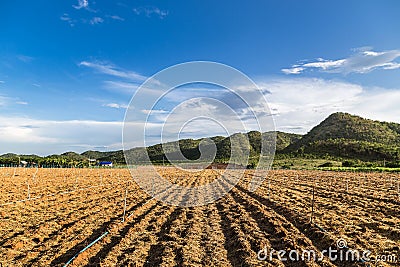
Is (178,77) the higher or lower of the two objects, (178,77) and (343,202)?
the higher

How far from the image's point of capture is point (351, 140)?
9200 cm

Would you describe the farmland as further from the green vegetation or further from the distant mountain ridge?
the distant mountain ridge

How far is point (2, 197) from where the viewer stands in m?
15.8

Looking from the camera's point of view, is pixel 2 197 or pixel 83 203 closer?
pixel 83 203

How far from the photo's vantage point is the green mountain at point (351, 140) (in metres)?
73.1

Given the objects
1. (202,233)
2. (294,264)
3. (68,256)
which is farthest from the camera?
(202,233)

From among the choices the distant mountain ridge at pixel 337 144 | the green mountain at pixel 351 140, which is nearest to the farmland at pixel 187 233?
the distant mountain ridge at pixel 337 144

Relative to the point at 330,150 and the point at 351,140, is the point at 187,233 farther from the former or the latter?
the point at 351,140

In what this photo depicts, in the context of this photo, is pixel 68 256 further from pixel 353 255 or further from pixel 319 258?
pixel 353 255

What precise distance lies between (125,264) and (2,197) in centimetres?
1249

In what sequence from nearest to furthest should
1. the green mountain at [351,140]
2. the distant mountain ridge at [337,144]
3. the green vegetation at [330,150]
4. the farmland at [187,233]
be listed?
the farmland at [187,233] < the green vegetation at [330,150] < the green mountain at [351,140] < the distant mountain ridge at [337,144]

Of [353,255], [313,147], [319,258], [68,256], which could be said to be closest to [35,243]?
[68,256]

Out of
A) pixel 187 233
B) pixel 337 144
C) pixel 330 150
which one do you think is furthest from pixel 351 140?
pixel 187 233

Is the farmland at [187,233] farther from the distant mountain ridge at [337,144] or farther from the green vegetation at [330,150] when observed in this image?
the distant mountain ridge at [337,144]
